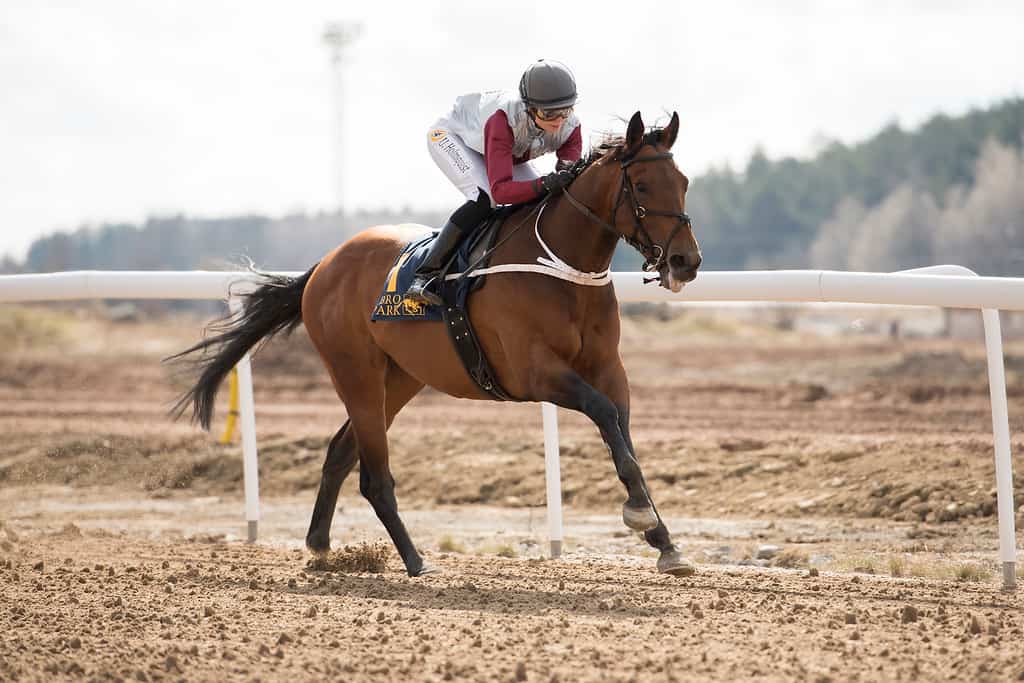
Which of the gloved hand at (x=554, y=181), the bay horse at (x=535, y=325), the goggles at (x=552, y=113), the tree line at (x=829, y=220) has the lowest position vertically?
the bay horse at (x=535, y=325)

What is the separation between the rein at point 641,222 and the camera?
5.30m

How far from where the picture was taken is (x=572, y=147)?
6.31 metres

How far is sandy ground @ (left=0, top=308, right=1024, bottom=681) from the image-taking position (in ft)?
14.2

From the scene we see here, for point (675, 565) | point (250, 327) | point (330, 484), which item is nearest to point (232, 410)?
point (250, 327)

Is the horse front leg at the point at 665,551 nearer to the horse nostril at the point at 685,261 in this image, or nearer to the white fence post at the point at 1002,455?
the horse nostril at the point at 685,261

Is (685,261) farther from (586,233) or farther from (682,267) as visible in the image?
(586,233)

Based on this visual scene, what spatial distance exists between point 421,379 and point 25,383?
16.6 meters

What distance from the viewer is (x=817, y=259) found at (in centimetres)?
7075

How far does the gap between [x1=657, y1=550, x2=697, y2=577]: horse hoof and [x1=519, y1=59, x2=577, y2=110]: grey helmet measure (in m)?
2.07

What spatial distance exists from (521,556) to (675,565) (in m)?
1.84

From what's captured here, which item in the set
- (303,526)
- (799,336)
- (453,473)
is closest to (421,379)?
(303,526)

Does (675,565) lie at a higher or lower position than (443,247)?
lower

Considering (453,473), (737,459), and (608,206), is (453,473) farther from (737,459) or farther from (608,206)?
(608,206)

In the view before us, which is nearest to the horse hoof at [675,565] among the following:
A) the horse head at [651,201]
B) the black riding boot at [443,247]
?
the horse head at [651,201]
